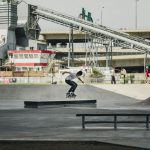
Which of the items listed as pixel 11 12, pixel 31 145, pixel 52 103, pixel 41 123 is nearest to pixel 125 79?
pixel 52 103

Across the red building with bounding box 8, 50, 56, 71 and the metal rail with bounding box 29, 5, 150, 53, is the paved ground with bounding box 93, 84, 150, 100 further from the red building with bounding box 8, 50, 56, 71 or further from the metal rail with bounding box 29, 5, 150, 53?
the red building with bounding box 8, 50, 56, 71

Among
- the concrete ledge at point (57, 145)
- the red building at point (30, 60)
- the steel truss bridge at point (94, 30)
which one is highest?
the steel truss bridge at point (94, 30)

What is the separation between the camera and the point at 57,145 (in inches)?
515

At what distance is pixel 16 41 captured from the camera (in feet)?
412

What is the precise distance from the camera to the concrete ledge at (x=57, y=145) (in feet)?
40.8

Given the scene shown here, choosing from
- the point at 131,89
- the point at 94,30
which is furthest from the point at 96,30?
the point at 131,89

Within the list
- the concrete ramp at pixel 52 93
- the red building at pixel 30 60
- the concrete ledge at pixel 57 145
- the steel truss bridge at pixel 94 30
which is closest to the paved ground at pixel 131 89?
the concrete ramp at pixel 52 93

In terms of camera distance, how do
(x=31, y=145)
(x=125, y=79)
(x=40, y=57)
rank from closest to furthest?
(x=31, y=145)
(x=125, y=79)
(x=40, y=57)

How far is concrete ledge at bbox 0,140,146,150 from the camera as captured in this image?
40.8 ft

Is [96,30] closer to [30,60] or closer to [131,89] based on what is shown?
[30,60]

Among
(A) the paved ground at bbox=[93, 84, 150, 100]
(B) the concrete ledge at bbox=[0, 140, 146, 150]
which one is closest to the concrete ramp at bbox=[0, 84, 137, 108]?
(A) the paved ground at bbox=[93, 84, 150, 100]

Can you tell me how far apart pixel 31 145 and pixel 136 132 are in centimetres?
465

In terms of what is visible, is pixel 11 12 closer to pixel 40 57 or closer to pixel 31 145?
pixel 40 57

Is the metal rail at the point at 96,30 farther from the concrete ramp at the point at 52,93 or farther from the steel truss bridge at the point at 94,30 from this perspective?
the concrete ramp at the point at 52,93
